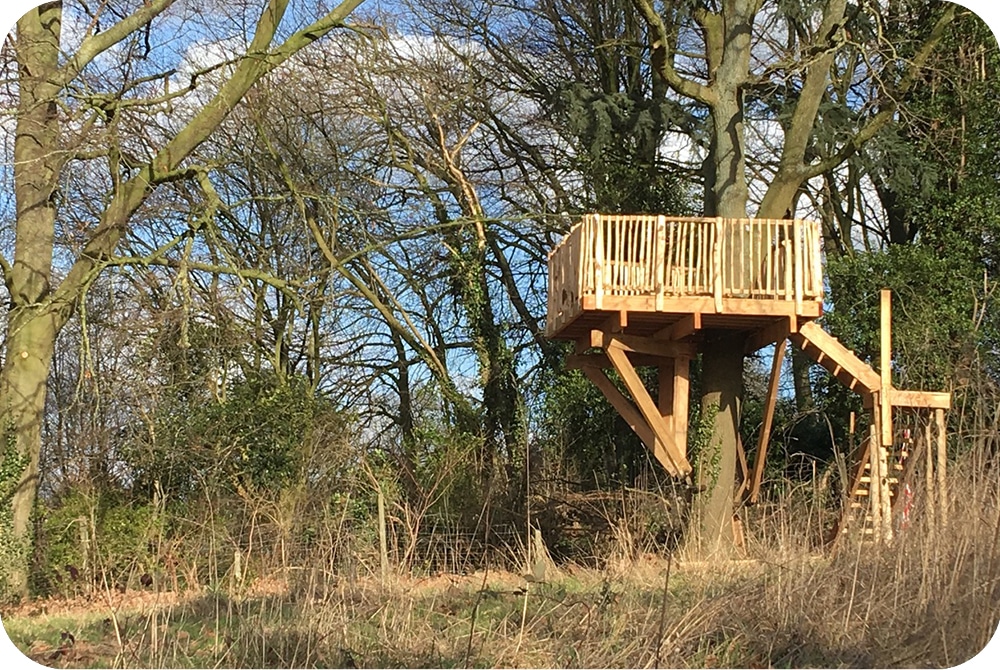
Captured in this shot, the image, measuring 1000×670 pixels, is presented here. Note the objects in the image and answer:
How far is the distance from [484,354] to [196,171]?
6.33 meters

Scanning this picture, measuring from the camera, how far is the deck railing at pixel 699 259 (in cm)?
1232

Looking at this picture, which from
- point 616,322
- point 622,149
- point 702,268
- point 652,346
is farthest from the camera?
point 622,149

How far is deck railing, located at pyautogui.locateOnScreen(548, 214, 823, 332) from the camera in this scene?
12.3 meters

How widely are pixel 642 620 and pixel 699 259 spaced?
24.1 feet

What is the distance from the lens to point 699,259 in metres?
12.4

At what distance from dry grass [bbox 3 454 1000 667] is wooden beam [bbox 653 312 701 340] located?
631 centimetres

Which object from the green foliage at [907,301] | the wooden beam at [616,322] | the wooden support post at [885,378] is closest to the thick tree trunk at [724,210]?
the wooden support post at [885,378]

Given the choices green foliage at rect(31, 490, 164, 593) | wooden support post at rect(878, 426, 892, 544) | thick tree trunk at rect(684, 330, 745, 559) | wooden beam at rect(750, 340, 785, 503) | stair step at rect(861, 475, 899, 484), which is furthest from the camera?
thick tree trunk at rect(684, 330, 745, 559)

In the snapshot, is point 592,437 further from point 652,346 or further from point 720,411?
point 652,346

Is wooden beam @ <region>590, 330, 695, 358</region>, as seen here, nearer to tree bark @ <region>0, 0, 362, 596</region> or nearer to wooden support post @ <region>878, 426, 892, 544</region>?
wooden support post @ <region>878, 426, 892, 544</region>

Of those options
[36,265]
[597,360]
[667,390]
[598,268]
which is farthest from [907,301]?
[36,265]

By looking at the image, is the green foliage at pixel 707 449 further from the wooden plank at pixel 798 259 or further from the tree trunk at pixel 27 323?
the tree trunk at pixel 27 323

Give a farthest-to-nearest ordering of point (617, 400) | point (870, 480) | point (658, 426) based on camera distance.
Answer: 1. point (617, 400)
2. point (658, 426)
3. point (870, 480)

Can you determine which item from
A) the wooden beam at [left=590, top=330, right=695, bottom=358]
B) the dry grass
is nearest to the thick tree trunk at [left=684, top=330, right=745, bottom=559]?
the wooden beam at [left=590, top=330, right=695, bottom=358]
